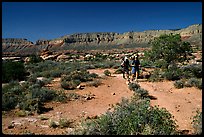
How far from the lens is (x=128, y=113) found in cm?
599

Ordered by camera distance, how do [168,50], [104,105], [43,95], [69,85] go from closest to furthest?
[104,105]
[43,95]
[69,85]
[168,50]

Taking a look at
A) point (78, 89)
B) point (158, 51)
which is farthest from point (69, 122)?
point (158, 51)

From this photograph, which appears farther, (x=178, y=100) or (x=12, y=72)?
(x=12, y=72)

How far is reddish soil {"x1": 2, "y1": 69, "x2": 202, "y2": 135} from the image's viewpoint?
285 inches

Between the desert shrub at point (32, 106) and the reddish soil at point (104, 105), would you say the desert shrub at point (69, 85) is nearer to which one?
the reddish soil at point (104, 105)

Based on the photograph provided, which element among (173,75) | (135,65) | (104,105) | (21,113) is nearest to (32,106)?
(21,113)

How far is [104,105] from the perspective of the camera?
9773 millimetres

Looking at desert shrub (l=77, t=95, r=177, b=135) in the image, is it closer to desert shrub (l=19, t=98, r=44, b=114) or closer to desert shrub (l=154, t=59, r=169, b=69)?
desert shrub (l=19, t=98, r=44, b=114)

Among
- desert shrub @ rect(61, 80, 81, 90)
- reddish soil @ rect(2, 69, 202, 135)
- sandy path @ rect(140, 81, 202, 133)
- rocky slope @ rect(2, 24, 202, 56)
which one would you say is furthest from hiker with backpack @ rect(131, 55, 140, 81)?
rocky slope @ rect(2, 24, 202, 56)

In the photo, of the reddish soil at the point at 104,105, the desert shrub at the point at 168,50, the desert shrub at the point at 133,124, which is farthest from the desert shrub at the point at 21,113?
A: the desert shrub at the point at 168,50

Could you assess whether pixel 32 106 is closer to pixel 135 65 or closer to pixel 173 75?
pixel 135 65

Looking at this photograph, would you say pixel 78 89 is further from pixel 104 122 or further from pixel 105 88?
pixel 104 122

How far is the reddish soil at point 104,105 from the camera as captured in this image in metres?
7.24

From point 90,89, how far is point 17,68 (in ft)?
23.3
